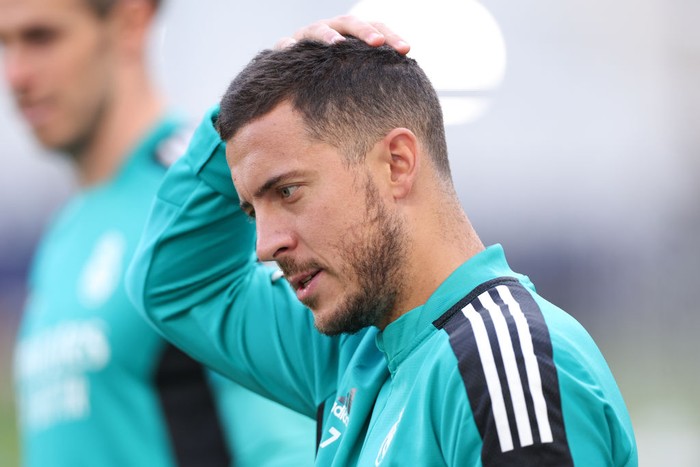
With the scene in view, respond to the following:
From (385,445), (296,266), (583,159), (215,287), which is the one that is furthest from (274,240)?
(583,159)

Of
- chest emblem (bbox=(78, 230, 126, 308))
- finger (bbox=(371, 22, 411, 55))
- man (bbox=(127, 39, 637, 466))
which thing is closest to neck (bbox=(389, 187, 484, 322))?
man (bbox=(127, 39, 637, 466))

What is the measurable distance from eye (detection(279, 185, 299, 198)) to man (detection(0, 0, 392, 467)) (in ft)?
2.77

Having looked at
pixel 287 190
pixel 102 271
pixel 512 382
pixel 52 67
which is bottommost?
pixel 512 382

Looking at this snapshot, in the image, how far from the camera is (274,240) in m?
1.37

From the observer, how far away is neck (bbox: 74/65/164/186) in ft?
8.42

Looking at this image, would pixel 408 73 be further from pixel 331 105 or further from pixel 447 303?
pixel 447 303

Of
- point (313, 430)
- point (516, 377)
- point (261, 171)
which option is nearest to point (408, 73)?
point (261, 171)

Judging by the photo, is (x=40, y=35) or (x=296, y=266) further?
(x=40, y=35)

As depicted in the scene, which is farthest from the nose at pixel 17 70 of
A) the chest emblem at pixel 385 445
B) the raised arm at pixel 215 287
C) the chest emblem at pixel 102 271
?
the chest emblem at pixel 385 445

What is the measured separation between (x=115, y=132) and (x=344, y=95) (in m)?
1.30

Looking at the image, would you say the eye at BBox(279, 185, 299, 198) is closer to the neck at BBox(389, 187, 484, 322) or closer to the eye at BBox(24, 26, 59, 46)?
the neck at BBox(389, 187, 484, 322)

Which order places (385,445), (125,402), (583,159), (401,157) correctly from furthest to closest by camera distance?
1. (583,159)
2. (125,402)
3. (401,157)
4. (385,445)

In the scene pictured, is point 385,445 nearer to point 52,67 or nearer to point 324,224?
point 324,224

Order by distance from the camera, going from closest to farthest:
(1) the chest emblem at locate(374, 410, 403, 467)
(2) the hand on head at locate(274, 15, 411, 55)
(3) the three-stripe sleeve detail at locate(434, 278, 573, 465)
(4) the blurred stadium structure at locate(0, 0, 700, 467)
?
1. (3) the three-stripe sleeve detail at locate(434, 278, 573, 465)
2. (1) the chest emblem at locate(374, 410, 403, 467)
3. (2) the hand on head at locate(274, 15, 411, 55)
4. (4) the blurred stadium structure at locate(0, 0, 700, 467)
